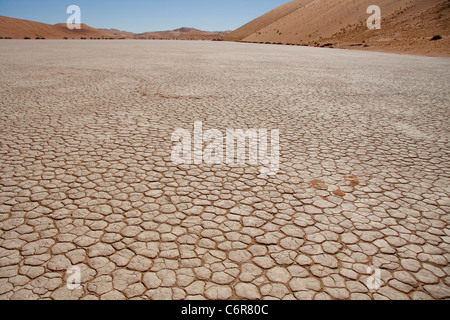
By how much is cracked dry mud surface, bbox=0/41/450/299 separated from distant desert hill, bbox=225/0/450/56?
23866 mm

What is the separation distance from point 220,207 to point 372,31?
139ft

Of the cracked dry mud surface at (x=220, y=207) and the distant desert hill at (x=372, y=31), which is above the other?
the distant desert hill at (x=372, y=31)

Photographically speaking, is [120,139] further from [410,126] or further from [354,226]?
[410,126]

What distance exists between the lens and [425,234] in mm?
2768

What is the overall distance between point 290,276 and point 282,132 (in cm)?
354

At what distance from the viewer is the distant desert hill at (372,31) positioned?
88.8ft

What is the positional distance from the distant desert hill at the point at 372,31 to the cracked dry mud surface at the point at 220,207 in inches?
940

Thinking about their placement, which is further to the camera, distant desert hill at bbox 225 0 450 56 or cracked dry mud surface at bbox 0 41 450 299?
distant desert hill at bbox 225 0 450 56

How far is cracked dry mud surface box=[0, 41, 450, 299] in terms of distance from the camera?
2.23 meters

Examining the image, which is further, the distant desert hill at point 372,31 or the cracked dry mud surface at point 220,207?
the distant desert hill at point 372,31

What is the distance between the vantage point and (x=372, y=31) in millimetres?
36438

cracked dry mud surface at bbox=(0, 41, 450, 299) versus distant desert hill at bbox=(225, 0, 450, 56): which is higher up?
distant desert hill at bbox=(225, 0, 450, 56)

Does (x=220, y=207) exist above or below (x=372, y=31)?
below
